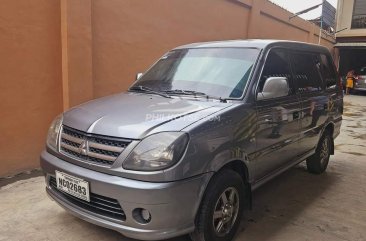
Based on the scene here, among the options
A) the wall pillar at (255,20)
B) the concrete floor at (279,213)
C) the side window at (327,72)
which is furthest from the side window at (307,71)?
the wall pillar at (255,20)

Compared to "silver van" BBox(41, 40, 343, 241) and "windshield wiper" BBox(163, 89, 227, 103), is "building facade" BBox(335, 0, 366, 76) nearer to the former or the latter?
"silver van" BBox(41, 40, 343, 241)

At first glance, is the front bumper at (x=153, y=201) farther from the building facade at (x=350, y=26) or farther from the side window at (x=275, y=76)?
the building facade at (x=350, y=26)

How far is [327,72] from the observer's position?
5.15 metres

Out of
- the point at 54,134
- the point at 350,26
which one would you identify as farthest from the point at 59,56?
the point at 350,26

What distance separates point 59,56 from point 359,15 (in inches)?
910

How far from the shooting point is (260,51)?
3627mm

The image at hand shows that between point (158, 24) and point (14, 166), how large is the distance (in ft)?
11.6

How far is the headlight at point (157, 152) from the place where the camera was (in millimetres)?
2480

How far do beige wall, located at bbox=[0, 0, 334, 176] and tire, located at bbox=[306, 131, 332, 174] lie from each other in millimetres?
3237

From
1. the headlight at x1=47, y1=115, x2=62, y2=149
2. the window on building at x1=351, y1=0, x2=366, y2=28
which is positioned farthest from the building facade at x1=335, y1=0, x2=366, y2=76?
the headlight at x1=47, y1=115, x2=62, y2=149

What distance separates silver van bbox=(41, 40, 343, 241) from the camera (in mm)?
2504

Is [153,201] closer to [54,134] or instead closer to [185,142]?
[185,142]

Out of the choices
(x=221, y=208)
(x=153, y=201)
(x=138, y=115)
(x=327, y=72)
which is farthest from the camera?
(x=327, y=72)

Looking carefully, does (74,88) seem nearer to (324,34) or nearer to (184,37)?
(184,37)
